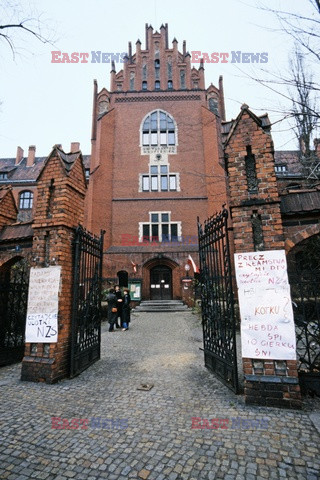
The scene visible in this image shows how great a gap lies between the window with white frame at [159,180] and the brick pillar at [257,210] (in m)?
15.1

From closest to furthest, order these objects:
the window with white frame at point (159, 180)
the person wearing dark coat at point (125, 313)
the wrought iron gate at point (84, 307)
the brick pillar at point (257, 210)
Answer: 1. the brick pillar at point (257, 210)
2. the wrought iron gate at point (84, 307)
3. the person wearing dark coat at point (125, 313)
4. the window with white frame at point (159, 180)

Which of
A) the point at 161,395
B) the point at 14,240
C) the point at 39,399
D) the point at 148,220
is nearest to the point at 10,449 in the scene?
the point at 39,399

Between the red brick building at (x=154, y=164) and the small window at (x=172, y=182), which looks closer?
the red brick building at (x=154, y=164)

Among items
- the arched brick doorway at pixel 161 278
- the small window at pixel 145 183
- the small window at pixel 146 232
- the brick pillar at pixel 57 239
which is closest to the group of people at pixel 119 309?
the brick pillar at pixel 57 239

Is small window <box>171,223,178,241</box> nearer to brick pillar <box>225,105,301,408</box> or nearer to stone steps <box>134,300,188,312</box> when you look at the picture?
stone steps <box>134,300,188,312</box>

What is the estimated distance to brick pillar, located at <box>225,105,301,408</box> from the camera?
339 cm

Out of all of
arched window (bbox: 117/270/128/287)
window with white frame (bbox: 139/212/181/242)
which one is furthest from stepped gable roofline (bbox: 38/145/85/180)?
window with white frame (bbox: 139/212/181/242)

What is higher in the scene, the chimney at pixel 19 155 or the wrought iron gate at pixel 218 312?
the chimney at pixel 19 155

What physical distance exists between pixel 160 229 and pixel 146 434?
52.4 feet

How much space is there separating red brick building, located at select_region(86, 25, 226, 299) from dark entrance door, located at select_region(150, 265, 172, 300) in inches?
2.8

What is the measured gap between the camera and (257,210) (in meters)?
4.00

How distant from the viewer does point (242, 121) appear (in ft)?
14.3

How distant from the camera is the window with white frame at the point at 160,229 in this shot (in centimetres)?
1850

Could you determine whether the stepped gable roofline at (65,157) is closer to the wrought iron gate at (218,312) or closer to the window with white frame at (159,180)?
the wrought iron gate at (218,312)
